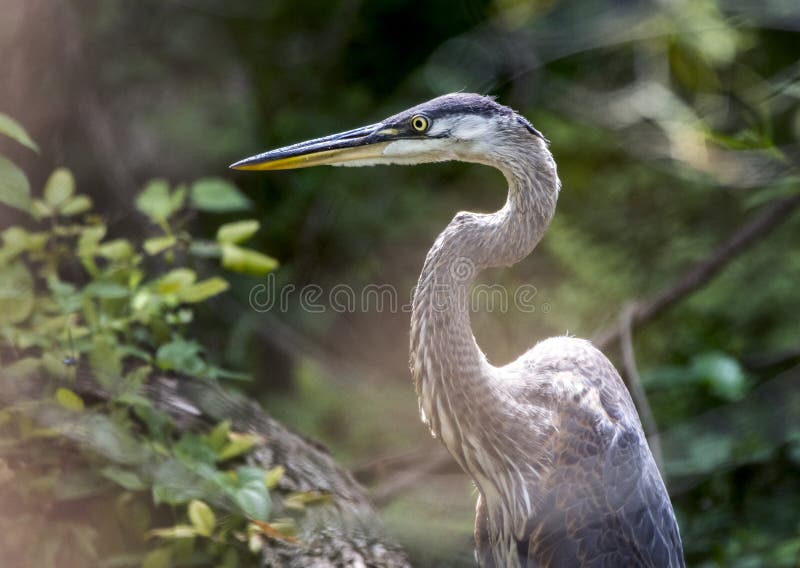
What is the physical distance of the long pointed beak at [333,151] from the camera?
2.49m

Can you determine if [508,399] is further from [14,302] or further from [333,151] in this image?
[14,302]

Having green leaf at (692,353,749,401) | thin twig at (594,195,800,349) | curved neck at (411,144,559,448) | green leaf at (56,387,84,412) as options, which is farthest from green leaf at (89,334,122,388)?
green leaf at (692,353,749,401)

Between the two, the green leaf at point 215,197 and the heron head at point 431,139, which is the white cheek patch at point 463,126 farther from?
the green leaf at point 215,197

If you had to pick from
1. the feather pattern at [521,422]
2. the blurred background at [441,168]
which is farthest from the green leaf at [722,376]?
the feather pattern at [521,422]

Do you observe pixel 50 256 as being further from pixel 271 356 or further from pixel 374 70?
pixel 374 70

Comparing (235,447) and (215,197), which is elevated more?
(215,197)

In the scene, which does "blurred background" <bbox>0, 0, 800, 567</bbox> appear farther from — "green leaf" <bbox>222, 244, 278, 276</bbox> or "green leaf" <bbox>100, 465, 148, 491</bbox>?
"green leaf" <bbox>100, 465, 148, 491</bbox>

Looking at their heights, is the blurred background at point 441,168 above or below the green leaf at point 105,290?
above

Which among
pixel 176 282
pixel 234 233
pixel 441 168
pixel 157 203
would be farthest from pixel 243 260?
pixel 441 168

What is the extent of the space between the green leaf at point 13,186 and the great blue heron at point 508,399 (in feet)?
1.83

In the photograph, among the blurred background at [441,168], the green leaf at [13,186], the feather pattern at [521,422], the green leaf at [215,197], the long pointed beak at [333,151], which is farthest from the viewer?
the blurred background at [441,168]

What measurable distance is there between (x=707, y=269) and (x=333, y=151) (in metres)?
2.51

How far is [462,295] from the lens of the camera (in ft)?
7.79

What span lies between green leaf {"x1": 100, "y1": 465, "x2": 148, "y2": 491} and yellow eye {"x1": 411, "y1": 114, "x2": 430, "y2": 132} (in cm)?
122
